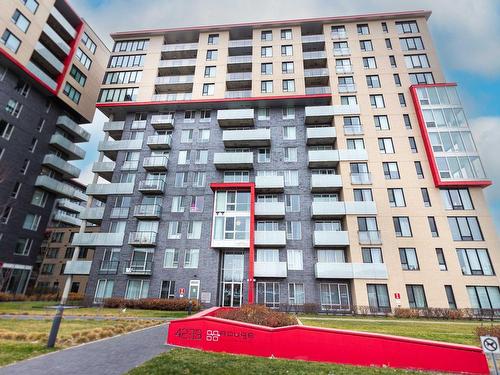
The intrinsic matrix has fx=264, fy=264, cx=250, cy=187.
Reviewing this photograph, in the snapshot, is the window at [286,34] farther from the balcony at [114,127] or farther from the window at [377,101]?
the balcony at [114,127]

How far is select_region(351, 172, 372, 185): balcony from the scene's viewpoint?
30.5 metres

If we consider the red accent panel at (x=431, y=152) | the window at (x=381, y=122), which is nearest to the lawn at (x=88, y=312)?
the red accent panel at (x=431, y=152)

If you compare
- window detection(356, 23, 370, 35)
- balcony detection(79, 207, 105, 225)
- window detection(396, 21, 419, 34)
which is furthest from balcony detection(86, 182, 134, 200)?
window detection(396, 21, 419, 34)

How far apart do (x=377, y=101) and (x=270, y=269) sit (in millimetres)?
25361

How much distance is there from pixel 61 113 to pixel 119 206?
2082cm

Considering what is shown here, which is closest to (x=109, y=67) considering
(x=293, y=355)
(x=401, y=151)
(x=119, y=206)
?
(x=119, y=206)

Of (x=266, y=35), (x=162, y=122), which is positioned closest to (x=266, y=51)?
(x=266, y=35)

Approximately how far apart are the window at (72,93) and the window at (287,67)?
107 feet

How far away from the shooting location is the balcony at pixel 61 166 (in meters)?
37.8

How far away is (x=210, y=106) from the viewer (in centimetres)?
3694

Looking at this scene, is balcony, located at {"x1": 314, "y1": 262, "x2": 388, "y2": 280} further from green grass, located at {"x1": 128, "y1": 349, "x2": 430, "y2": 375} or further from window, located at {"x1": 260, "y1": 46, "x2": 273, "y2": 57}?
window, located at {"x1": 260, "y1": 46, "x2": 273, "y2": 57}

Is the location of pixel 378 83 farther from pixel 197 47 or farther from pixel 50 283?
pixel 50 283

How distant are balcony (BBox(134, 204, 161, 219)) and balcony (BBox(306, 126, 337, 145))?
20511mm

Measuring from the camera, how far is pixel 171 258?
29.6 metres
